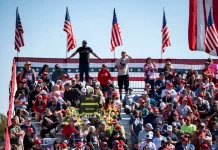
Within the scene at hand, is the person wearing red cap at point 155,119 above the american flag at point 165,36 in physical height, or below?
below

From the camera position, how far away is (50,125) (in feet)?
81.9

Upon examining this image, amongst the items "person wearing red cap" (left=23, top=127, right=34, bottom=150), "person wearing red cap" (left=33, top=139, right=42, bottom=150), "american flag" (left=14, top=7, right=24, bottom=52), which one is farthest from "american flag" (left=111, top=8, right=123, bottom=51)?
"person wearing red cap" (left=33, top=139, right=42, bottom=150)

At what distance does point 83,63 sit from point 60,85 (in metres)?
2.34

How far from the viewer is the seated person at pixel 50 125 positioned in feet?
81.6

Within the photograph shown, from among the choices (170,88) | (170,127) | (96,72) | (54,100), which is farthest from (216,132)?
(96,72)

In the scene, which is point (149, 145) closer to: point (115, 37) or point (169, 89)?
point (169, 89)

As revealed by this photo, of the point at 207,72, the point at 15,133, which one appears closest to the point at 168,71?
the point at 207,72

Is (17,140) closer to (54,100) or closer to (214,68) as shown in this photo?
(54,100)

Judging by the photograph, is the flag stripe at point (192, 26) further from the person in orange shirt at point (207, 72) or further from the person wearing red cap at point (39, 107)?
the person wearing red cap at point (39, 107)

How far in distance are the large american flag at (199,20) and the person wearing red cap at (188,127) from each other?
7.85 m

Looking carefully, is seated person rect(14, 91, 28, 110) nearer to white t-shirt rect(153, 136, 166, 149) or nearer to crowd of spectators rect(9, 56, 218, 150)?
crowd of spectators rect(9, 56, 218, 150)

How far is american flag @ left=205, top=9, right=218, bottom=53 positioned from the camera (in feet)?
104

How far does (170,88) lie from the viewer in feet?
90.8

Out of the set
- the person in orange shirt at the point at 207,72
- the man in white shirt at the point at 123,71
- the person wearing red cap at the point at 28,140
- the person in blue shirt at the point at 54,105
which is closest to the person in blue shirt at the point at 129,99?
the man in white shirt at the point at 123,71
